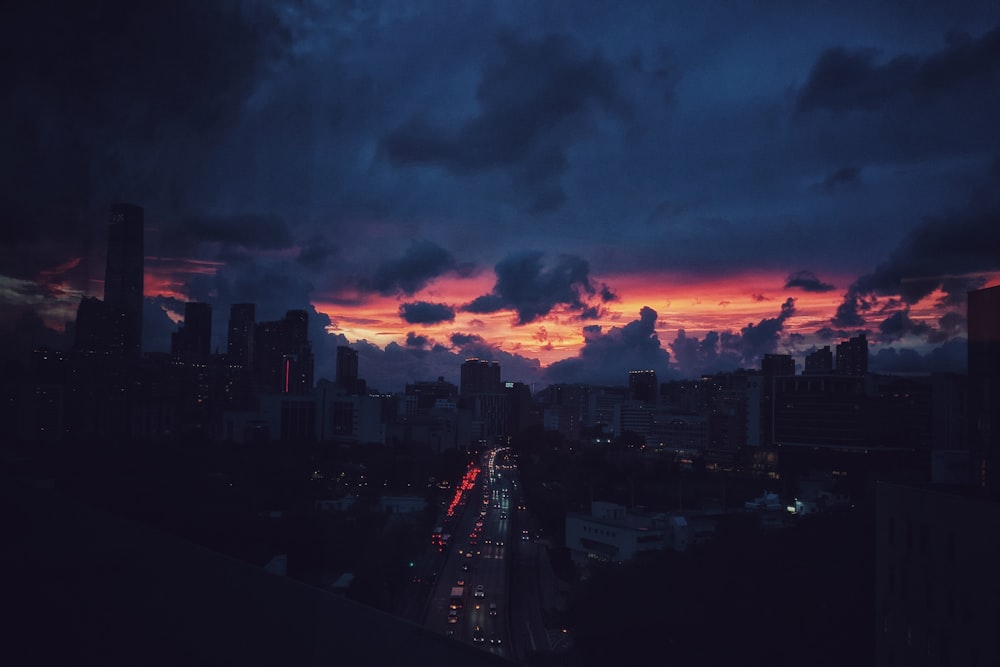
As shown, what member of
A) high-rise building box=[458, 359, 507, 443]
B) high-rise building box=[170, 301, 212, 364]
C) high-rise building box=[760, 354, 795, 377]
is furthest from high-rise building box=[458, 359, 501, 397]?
high-rise building box=[170, 301, 212, 364]

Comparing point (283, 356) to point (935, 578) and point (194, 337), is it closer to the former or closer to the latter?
point (194, 337)

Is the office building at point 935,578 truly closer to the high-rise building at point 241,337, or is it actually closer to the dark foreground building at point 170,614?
the dark foreground building at point 170,614

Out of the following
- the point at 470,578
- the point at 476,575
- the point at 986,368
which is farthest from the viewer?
the point at 476,575

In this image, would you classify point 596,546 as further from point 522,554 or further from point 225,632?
point 225,632

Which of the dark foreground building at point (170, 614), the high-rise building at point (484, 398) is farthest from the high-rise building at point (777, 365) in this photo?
the dark foreground building at point (170, 614)

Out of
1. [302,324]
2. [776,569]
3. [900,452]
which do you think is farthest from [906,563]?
[900,452]

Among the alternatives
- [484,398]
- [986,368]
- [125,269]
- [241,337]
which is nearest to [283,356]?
[241,337]

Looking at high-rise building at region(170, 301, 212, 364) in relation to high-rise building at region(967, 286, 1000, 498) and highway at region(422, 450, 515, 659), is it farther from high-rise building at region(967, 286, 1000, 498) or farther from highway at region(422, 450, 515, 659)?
high-rise building at region(967, 286, 1000, 498)
